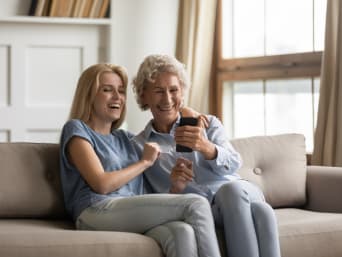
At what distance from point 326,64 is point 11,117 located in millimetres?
1921

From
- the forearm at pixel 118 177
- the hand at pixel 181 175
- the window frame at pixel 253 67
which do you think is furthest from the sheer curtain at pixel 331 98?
the forearm at pixel 118 177

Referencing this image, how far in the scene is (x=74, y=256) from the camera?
8.40ft

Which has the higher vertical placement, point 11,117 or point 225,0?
point 225,0

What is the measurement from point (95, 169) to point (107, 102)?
32 centimetres

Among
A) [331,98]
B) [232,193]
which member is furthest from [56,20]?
[232,193]

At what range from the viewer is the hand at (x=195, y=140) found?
115 inches

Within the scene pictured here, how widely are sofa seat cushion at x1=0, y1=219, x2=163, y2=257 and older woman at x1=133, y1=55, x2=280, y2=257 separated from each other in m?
0.32

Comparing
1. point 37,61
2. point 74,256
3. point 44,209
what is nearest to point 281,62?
point 37,61

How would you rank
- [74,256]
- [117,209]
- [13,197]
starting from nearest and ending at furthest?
[74,256]
[117,209]
[13,197]

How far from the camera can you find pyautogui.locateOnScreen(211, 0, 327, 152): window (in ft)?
14.5

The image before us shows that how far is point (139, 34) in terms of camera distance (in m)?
5.11

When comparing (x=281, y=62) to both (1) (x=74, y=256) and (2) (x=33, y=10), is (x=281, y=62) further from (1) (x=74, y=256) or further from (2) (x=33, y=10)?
(1) (x=74, y=256)

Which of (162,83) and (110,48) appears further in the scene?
(110,48)

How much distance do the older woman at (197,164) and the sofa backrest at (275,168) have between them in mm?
316
